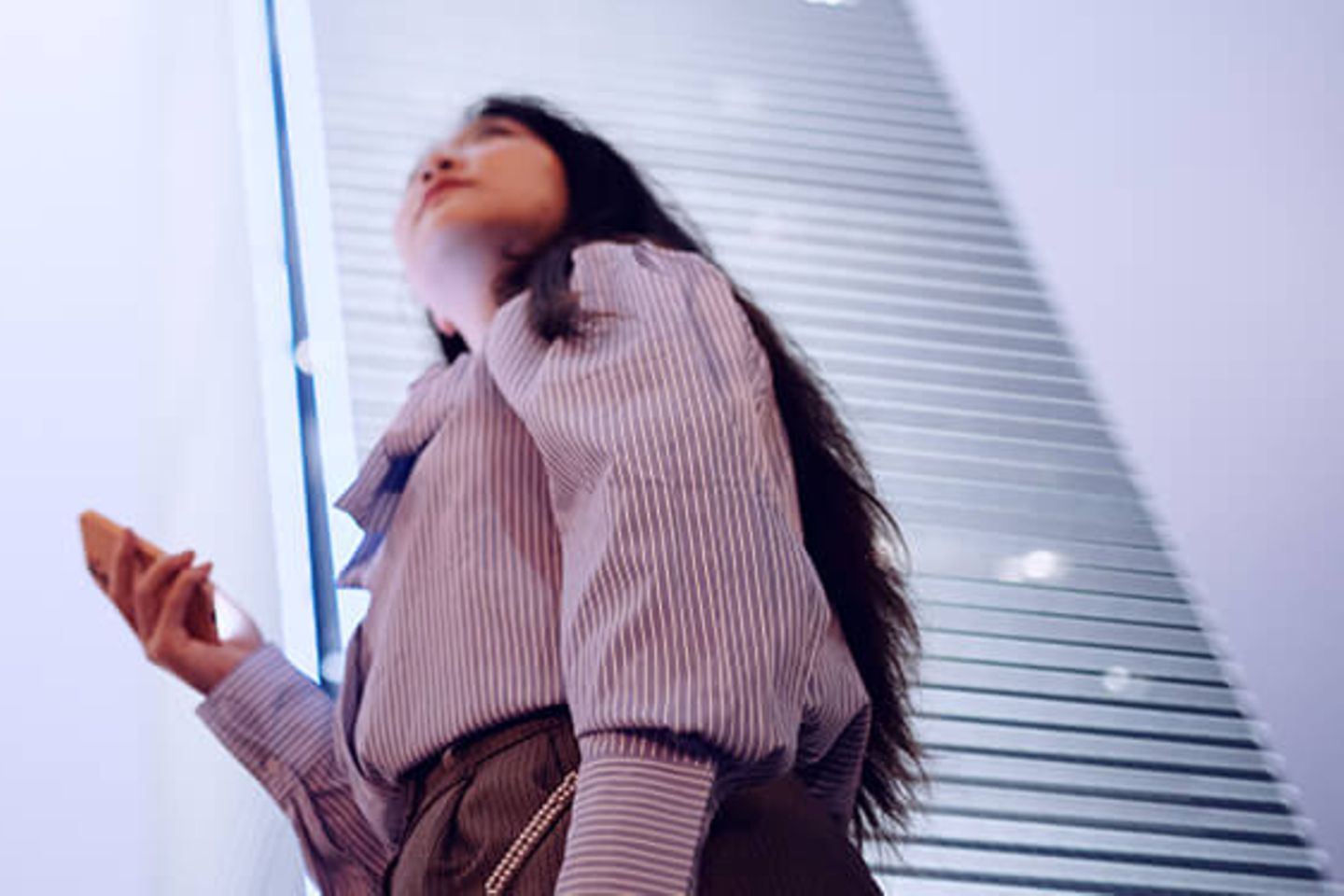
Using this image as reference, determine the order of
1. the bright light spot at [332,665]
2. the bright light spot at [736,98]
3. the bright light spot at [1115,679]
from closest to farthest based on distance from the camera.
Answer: the bright light spot at [332,665]
the bright light spot at [1115,679]
the bright light spot at [736,98]

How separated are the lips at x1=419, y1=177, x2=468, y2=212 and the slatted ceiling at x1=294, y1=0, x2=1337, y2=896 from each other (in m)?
0.40

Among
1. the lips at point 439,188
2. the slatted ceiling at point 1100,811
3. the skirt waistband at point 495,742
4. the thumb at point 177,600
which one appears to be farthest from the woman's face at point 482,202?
the slatted ceiling at point 1100,811

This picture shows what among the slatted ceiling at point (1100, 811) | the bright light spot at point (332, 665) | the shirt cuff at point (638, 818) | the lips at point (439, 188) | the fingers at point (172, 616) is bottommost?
the slatted ceiling at point (1100, 811)

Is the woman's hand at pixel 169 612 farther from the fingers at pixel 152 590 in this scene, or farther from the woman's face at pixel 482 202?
the woman's face at pixel 482 202

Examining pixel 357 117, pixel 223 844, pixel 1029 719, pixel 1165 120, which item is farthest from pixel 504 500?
pixel 1165 120

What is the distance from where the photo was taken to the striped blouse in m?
0.51

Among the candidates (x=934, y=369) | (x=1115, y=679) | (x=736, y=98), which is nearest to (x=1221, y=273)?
(x=934, y=369)

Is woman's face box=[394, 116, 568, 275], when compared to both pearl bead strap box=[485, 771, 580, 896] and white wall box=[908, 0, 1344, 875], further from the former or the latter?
white wall box=[908, 0, 1344, 875]

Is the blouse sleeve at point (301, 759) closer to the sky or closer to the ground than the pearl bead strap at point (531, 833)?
closer to the ground

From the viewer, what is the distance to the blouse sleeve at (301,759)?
81 cm

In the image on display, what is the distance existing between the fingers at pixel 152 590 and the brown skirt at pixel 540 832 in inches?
13.4

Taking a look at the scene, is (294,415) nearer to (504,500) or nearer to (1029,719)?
(504,500)

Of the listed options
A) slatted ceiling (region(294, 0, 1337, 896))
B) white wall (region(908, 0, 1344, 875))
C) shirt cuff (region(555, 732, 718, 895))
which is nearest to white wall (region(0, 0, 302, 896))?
slatted ceiling (region(294, 0, 1337, 896))

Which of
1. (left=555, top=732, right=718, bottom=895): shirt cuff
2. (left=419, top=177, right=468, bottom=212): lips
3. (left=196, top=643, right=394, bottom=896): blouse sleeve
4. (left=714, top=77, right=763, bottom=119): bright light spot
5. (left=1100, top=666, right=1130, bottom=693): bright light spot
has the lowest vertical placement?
(left=1100, top=666, right=1130, bottom=693): bright light spot
